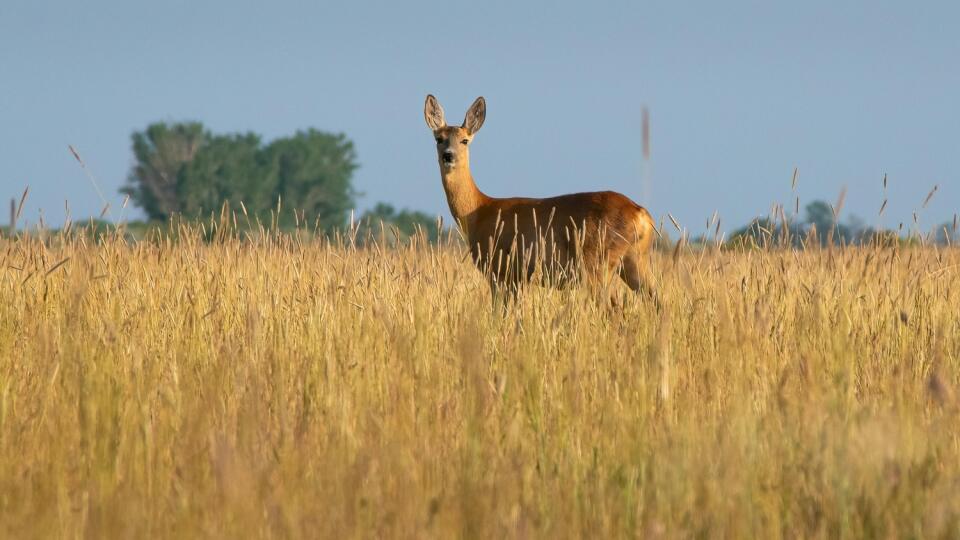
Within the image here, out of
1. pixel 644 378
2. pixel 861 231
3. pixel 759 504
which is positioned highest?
pixel 861 231

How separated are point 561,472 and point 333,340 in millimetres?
2066

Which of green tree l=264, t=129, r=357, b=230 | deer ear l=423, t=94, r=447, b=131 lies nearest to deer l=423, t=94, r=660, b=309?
deer ear l=423, t=94, r=447, b=131

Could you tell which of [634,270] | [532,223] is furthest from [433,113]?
[634,270]

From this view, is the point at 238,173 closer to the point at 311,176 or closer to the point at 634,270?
the point at 311,176

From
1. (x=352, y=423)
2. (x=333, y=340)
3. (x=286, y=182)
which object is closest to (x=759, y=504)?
(x=352, y=423)

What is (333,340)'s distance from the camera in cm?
516

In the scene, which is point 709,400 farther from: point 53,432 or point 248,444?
point 53,432

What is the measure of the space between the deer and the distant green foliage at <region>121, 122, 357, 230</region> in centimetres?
3971

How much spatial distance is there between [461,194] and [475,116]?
74 centimetres

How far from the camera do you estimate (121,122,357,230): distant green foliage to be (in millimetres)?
52688

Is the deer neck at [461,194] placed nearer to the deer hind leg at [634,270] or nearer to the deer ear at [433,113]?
the deer ear at [433,113]

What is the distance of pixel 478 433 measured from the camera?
11.1ft

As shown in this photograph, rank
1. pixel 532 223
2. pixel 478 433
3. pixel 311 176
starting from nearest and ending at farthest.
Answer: pixel 478 433 < pixel 532 223 < pixel 311 176

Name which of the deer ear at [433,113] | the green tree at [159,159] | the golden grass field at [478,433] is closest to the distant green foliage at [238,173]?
the green tree at [159,159]
